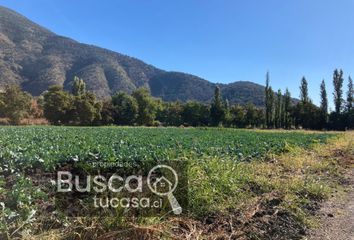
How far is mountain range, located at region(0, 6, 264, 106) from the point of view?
364 feet

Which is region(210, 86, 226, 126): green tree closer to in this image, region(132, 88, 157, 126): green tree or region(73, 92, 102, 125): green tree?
region(132, 88, 157, 126): green tree

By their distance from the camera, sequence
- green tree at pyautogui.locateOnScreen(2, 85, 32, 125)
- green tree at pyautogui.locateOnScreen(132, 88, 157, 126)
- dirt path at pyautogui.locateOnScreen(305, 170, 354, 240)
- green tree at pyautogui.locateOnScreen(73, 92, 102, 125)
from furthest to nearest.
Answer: green tree at pyautogui.locateOnScreen(132, 88, 157, 126) → green tree at pyautogui.locateOnScreen(73, 92, 102, 125) → green tree at pyautogui.locateOnScreen(2, 85, 32, 125) → dirt path at pyautogui.locateOnScreen(305, 170, 354, 240)

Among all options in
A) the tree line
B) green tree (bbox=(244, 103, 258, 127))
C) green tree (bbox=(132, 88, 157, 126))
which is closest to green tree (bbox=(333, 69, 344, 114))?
the tree line

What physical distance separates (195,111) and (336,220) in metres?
64.7

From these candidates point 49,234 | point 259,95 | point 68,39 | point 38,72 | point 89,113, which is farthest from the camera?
point 68,39

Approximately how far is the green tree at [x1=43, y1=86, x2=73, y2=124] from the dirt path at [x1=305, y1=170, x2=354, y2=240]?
170 feet

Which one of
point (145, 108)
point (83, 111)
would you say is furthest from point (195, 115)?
point (83, 111)

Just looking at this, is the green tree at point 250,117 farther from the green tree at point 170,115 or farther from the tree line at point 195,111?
the green tree at point 170,115

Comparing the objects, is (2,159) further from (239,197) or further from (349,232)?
(349,232)

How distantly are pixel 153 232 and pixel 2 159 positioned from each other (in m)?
5.93

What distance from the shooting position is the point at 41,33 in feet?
475

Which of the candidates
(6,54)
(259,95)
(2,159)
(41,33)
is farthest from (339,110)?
(41,33)

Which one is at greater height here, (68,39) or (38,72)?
(68,39)

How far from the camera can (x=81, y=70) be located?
398ft
